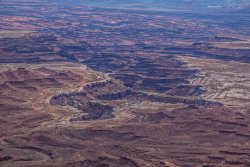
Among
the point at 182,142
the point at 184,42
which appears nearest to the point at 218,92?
the point at 182,142

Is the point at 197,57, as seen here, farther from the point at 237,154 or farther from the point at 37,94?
the point at 237,154

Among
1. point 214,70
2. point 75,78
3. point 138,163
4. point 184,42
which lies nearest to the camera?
point 138,163

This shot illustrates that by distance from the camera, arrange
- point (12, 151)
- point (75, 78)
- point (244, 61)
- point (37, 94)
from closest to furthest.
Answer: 1. point (12, 151)
2. point (37, 94)
3. point (75, 78)
4. point (244, 61)

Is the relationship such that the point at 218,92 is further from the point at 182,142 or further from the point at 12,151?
the point at 12,151

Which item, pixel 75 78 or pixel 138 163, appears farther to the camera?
pixel 75 78

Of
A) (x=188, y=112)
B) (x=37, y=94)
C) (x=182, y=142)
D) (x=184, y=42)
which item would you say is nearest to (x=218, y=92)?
(x=188, y=112)

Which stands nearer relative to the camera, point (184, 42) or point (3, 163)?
point (3, 163)
